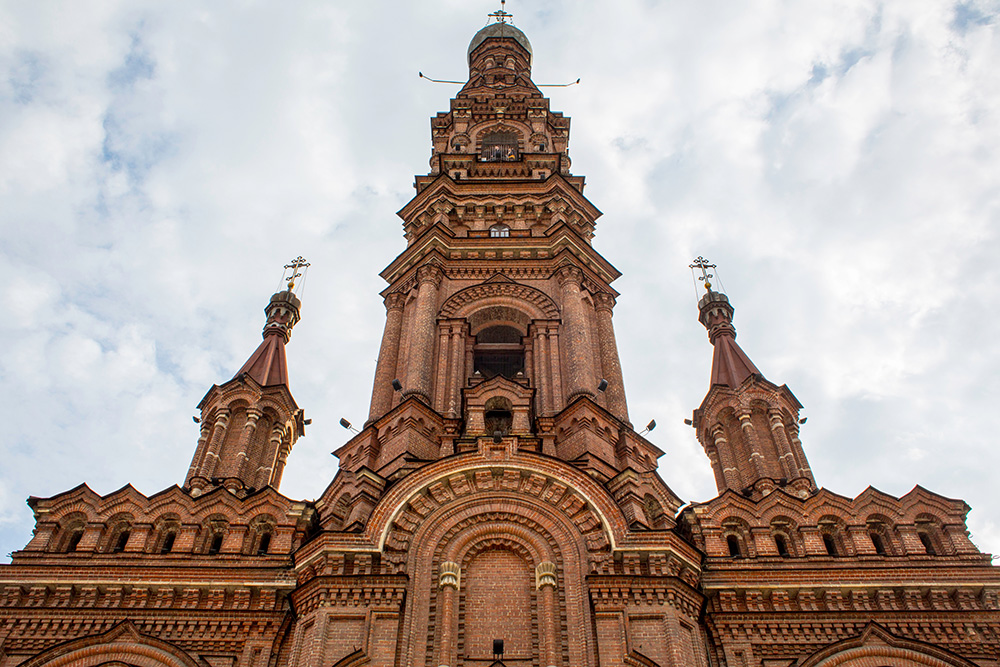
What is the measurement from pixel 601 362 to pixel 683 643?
30.9ft

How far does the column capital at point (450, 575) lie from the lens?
14320 millimetres

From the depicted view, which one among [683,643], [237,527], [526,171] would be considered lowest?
[683,643]

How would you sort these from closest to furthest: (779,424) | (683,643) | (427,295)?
(683,643)
(779,424)
(427,295)

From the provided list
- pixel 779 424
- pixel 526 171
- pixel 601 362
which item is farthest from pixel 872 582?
pixel 526 171

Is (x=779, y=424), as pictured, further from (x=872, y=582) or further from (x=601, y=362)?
(x=872, y=582)

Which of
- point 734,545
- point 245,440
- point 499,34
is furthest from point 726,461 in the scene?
point 499,34

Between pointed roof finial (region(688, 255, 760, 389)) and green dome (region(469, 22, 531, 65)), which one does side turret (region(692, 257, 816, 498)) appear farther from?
green dome (region(469, 22, 531, 65))

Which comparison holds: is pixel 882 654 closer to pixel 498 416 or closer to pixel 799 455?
pixel 799 455

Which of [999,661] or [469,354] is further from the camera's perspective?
[469,354]

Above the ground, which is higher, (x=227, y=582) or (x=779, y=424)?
(x=779, y=424)

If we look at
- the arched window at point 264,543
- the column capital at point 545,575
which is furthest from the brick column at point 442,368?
the column capital at point 545,575

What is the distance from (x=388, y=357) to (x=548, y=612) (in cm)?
967

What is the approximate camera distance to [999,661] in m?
14.1

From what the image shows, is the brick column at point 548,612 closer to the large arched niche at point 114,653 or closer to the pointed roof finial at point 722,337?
the large arched niche at point 114,653
